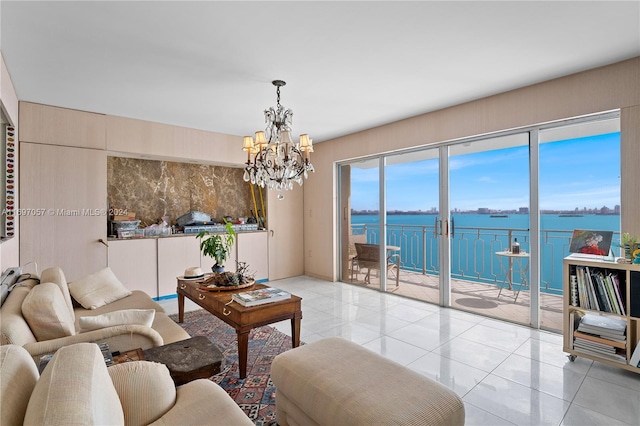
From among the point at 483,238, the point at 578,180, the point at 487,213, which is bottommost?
the point at 483,238

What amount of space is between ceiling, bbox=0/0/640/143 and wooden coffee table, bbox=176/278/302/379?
209cm

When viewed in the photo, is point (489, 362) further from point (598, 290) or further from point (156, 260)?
point (156, 260)

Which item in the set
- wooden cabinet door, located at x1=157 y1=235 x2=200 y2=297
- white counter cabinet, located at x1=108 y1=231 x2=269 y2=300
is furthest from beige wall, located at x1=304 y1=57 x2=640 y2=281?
wooden cabinet door, located at x1=157 y1=235 x2=200 y2=297

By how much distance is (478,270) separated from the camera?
471 centimetres

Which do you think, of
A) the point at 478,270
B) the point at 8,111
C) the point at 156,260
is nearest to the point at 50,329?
the point at 8,111

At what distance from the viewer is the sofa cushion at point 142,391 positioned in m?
1.27

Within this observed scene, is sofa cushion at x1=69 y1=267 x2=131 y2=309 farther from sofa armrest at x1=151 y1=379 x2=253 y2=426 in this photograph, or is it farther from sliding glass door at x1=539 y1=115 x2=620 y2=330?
sliding glass door at x1=539 y1=115 x2=620 y2=330

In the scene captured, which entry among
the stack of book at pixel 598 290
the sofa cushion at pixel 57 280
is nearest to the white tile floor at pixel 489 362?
the stack of book at pixel 598 290

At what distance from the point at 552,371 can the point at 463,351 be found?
2.20 feet

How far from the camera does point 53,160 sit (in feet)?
12.8

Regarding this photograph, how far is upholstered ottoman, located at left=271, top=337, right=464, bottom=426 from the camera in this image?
55.0 inches

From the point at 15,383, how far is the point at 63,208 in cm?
379

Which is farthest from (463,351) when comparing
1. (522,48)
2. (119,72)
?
(119,72)

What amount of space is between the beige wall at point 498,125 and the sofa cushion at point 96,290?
139 inches
